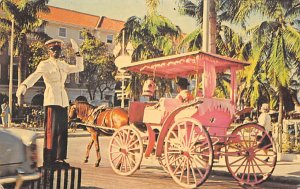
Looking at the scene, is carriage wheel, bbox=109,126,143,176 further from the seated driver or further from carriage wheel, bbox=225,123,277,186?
carriage wheel, bbox=225,123,277,186

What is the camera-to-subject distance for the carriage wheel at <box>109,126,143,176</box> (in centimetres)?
1080

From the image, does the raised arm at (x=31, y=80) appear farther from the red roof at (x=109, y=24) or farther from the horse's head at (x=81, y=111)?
the red roof at (x=109, y=24)

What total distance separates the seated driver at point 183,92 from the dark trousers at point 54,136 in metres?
3.81

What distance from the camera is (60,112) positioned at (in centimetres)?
767

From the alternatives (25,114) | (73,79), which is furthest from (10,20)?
(73,79)

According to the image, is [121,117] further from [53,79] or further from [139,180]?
[53,79]

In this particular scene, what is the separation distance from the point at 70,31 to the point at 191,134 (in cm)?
5223

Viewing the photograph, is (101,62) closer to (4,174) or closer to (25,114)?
(25,114)

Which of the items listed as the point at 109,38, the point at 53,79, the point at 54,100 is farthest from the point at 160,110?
the point at 109,38

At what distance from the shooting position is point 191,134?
31.3 ft

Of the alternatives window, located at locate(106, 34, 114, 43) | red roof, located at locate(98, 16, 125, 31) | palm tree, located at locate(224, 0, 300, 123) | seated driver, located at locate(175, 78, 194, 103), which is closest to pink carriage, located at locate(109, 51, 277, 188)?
seated driver, located at locate(175, 78, 194, 103)

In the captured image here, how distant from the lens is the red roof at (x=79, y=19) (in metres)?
60.3

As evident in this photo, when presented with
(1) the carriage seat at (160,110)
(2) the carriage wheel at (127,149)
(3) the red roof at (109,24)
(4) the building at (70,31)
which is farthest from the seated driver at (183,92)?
(3) the red roof at (109,24)

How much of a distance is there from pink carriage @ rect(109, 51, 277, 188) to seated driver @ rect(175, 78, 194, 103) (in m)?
0.14
